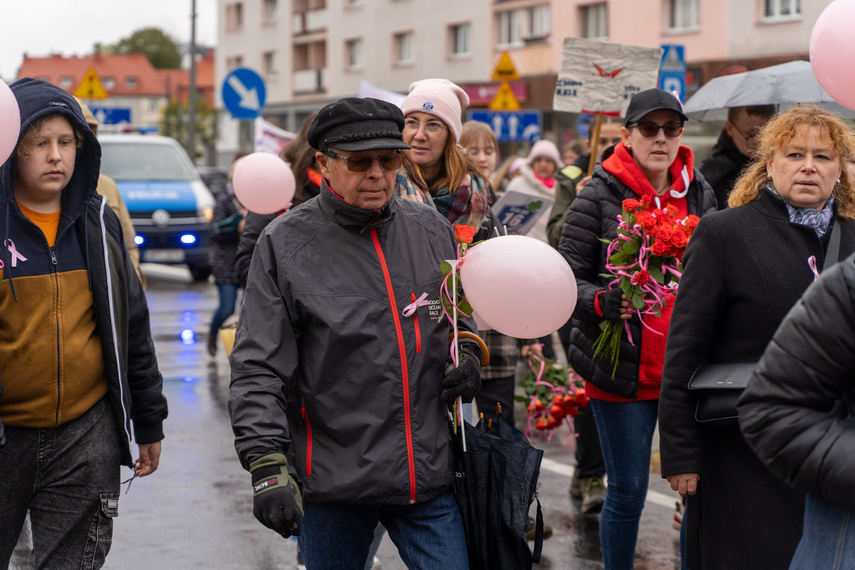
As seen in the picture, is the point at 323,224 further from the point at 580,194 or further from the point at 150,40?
the point at 150,40

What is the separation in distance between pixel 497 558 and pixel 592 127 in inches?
189

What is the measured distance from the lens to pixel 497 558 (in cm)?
336

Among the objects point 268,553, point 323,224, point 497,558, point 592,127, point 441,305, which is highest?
point 592,127

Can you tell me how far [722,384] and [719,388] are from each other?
0.06ft

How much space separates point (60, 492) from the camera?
12.2ft

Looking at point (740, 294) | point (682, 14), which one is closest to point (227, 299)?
point (740, 294)

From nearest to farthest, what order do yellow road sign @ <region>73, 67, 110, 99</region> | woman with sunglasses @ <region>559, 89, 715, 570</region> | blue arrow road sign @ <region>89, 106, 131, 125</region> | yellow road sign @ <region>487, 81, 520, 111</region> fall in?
woman with sunglasses @ <region>559, 89, 715, 570</region> → yellow road sign @ <region>487, 81, 520, 111</region> → yellow road sign @ <region>73, 67, 110, 99</region> → blue arrow road sign @ <region>89, 106, 131, 125</region>

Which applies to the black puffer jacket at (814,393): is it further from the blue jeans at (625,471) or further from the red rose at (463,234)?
the blue jeans at (625,471)

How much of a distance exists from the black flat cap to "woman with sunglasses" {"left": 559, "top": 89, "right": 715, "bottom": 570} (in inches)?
58.7

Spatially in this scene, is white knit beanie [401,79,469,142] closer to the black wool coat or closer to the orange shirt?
the black wool coat

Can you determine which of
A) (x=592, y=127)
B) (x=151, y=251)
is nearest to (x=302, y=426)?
(x=592, y=127)

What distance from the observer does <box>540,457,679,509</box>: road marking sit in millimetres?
6524

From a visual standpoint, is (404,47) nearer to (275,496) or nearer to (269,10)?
(269,10)

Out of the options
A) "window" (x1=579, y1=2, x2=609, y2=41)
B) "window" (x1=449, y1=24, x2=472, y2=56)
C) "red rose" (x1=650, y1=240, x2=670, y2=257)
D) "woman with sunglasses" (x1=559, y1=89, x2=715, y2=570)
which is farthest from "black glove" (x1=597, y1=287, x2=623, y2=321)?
"window" (x1=449, y1=24, x2=472, y2=56)
